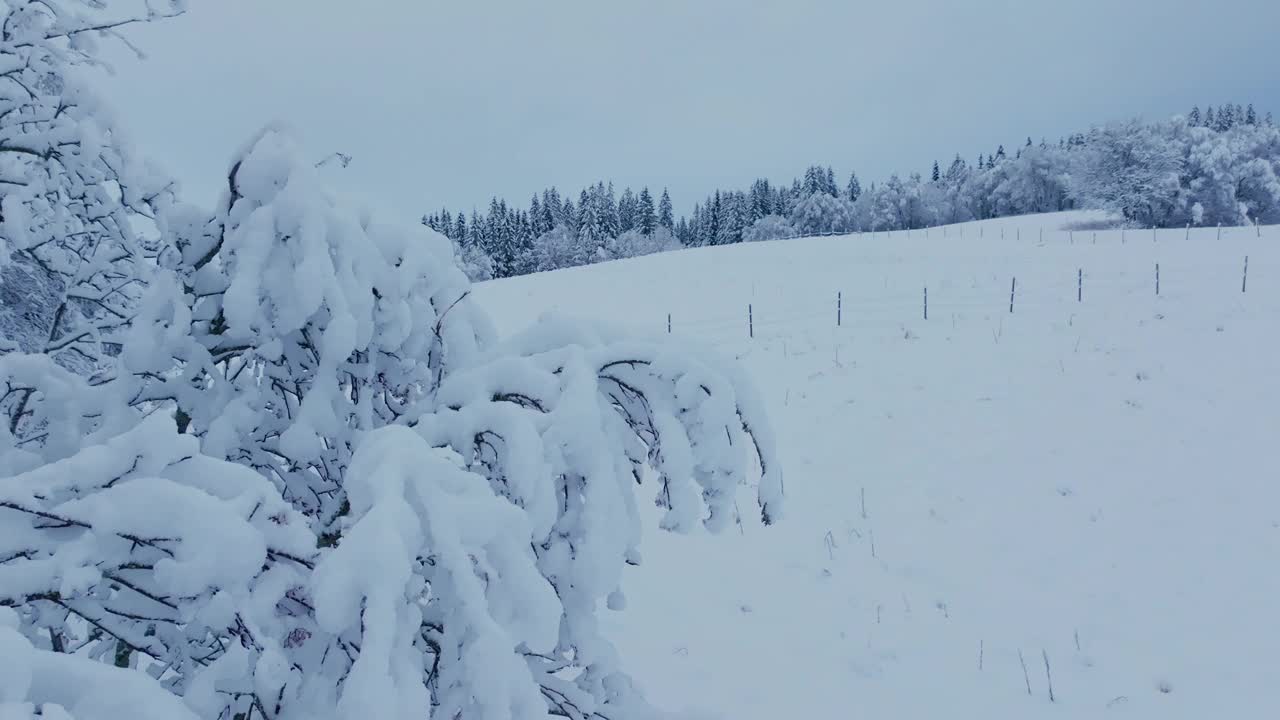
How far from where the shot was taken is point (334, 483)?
262 centimetres

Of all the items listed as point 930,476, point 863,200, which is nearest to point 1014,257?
point 930,476

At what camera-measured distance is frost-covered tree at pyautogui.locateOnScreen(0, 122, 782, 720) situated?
143 centimetres

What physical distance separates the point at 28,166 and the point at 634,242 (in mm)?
77050

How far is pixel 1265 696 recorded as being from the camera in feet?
16.6

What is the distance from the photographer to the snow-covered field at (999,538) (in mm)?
5332

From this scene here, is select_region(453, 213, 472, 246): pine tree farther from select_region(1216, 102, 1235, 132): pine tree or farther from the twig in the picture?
select_region(1216, 102, 1235, 132): pine tree

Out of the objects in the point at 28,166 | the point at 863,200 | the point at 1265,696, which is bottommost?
the point at 1265,696

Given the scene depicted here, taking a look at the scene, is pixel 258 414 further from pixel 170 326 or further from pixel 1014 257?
pixel 1014 257

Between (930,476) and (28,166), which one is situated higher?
(28,166)

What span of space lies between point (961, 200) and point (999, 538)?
93.2 meters

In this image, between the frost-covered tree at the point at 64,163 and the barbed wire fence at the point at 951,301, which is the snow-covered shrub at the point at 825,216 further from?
the frost-covered tree at the point at 64,163

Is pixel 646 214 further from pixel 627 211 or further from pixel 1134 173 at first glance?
pixel 1134 173

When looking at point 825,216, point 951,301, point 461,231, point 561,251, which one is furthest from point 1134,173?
point 461,231

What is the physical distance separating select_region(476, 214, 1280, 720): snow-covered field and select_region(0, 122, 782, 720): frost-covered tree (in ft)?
1.94
